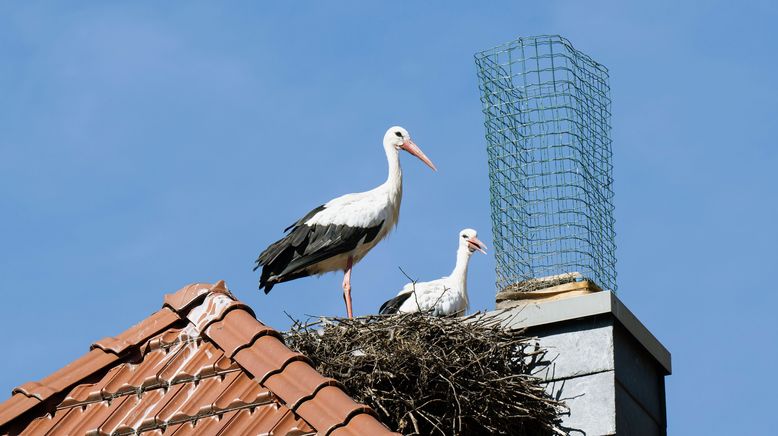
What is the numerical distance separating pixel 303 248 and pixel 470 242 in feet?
4.83

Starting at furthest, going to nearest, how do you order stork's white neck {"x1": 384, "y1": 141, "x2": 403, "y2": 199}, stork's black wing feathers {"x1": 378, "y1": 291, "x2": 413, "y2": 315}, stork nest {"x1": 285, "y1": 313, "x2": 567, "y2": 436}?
stork's white neck {"x1": 384, "y1": 141, "x2": 403, "y2": 199} < stork's black wing feathers {"x1": 378, "y1": 291, "x2": 413, "y2": 315} < stork nest {"x1": 285, "y1": 313, "x2": 567, "y2": 436}

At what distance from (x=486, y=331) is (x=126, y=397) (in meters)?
3.52

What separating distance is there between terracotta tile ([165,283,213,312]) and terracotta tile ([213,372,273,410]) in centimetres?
60

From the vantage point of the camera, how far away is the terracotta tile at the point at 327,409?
5617mm

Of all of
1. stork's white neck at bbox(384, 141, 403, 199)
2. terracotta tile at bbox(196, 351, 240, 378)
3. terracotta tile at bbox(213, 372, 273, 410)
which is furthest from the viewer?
stork's white neck at bbox(384, 141, 403, 199)

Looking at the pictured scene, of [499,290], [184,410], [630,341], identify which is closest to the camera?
[184,410]

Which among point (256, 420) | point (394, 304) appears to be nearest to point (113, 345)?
point (256, 420)

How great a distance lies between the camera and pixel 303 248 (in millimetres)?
12844

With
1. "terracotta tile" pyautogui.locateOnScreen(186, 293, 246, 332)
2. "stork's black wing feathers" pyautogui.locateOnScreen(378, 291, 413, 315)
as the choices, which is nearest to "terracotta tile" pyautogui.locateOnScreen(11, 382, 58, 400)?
"terracotta tile" pyautogui.locateOnScreen(186, 293, 246, 332)

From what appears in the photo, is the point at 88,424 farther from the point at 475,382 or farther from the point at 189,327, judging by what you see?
the point at 475,382

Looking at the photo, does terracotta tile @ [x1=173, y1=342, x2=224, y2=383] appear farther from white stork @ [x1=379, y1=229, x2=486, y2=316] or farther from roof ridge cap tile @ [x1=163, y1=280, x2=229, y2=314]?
white stork @ [x1=379, y1=229, x2=486, y2=316]

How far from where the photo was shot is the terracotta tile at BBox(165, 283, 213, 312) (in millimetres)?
6562

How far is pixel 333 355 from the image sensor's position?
915 cm

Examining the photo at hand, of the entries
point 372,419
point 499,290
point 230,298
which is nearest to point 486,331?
point 499,290
